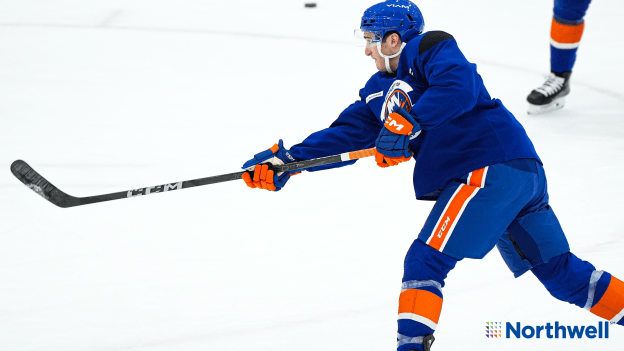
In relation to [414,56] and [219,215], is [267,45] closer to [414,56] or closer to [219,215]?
[219,215]

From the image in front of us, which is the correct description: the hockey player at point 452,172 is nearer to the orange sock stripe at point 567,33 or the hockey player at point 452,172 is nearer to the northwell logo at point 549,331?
the northwell logo at point 549,331

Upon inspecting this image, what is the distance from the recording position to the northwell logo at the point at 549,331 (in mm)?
2137

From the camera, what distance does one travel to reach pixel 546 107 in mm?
4043

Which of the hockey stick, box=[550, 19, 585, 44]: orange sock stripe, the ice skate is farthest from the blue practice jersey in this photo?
box=[550, 19, 585, 44]: orange sock stripe

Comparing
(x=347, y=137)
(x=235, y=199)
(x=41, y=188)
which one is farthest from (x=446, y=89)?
(x=235, y=199)

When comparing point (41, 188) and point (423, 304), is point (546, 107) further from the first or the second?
point (41, 188)

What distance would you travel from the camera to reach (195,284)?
2.44 metres

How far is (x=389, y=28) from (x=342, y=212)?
1.14 metres

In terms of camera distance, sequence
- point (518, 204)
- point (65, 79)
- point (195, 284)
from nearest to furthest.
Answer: point (518, 204) → point (195, 284) → point (65, 79)

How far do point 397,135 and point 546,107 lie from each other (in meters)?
2.54

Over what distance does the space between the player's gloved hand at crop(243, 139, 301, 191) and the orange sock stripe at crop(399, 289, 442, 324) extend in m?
0.58

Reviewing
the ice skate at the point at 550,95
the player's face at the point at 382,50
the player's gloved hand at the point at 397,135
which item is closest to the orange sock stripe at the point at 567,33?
the ice skate at the point at 550,95

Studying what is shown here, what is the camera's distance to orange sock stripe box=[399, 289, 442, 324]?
1.72 metres

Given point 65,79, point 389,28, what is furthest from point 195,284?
point 65,79
